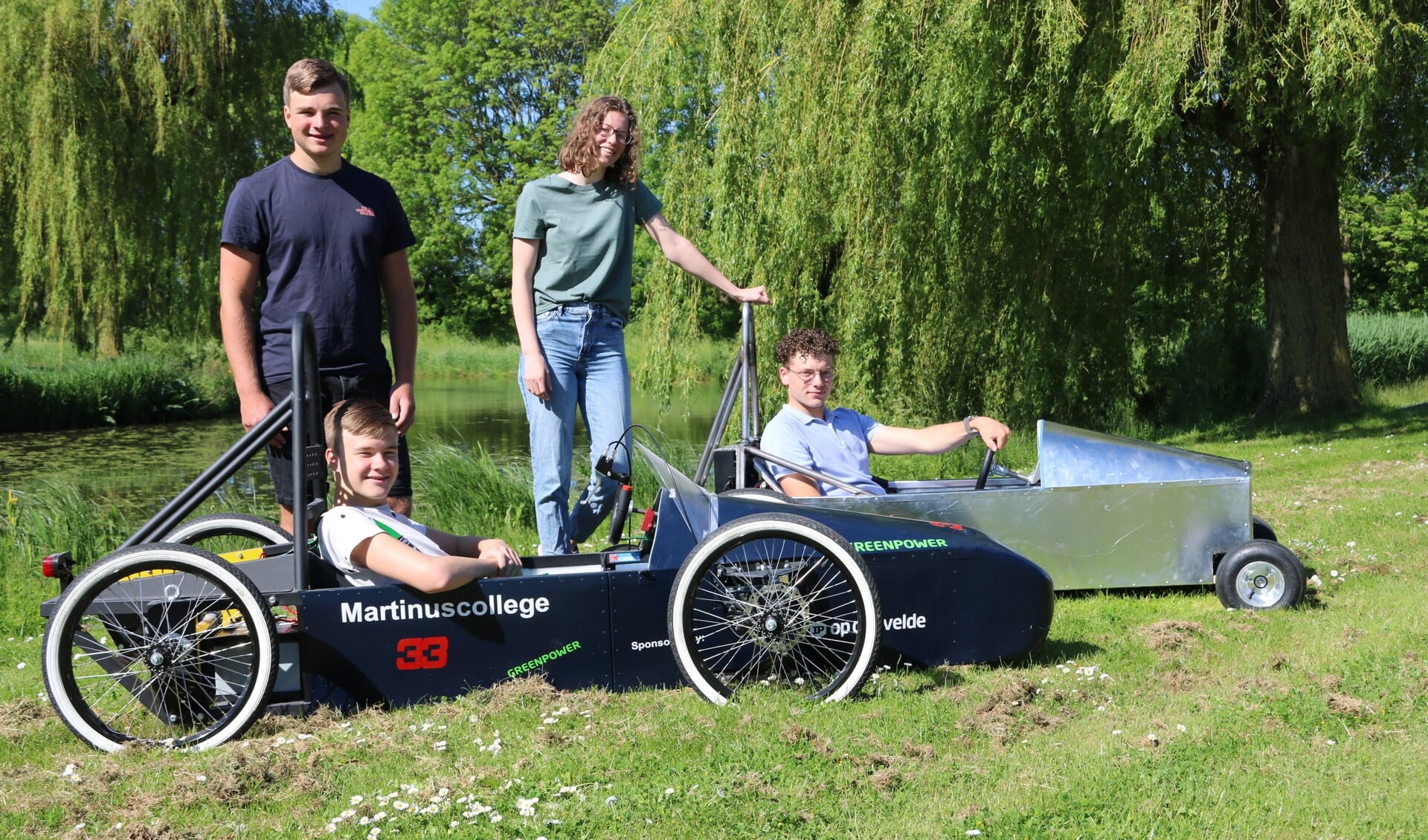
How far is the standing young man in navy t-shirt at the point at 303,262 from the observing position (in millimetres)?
3670

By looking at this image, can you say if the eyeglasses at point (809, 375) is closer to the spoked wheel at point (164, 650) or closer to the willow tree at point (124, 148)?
the spoked wheel at point (164, 650)

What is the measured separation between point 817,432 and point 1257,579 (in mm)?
1719

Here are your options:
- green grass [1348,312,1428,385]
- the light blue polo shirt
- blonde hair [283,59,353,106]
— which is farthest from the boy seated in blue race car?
green grass [1348,312,1428,385]

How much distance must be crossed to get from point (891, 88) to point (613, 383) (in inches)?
193

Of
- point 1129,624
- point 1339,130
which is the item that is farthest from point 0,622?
point 1339,130

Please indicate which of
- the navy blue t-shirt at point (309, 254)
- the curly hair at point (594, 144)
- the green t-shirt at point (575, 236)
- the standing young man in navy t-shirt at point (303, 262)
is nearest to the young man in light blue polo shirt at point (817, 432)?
the green t-shirt at point (575, 236)

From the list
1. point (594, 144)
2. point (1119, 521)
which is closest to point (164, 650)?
point (594, 144)

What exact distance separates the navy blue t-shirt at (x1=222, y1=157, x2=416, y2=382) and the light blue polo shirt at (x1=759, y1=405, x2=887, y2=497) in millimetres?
1641

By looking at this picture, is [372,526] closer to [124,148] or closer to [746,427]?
[746,427]

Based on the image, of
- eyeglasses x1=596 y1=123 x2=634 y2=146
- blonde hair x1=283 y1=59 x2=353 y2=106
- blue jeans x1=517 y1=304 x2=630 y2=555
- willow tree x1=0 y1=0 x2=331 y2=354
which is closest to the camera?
blonde hair x1=283 y1=59 x2=353 y2=106

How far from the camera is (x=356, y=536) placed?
3.50m

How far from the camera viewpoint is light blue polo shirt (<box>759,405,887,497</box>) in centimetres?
473

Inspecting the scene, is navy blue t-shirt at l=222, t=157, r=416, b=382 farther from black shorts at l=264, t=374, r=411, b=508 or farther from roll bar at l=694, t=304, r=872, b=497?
roll bar at l=694, t=304, r=872, b=497

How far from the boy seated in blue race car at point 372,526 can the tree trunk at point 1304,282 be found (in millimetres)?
9693
